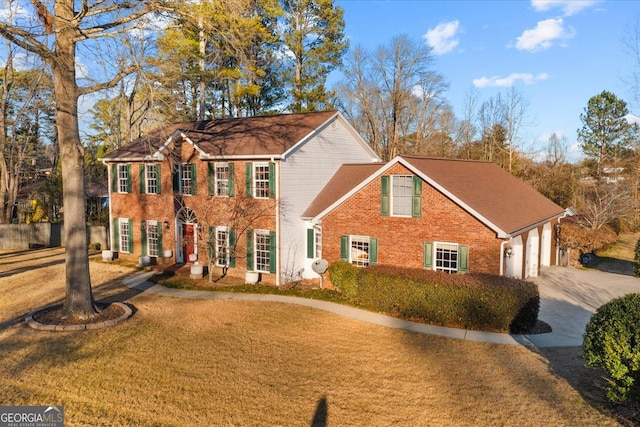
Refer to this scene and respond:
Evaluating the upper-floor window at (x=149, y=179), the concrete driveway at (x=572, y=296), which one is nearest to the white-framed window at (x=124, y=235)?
the upper-floor window at (x=149, y=179)

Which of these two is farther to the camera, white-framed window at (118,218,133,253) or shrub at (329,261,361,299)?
white-framed window at (118,218,133,253)

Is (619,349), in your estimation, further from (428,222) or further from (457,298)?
(428,222)

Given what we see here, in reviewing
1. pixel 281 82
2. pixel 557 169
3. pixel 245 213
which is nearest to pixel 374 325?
pixel 245 213

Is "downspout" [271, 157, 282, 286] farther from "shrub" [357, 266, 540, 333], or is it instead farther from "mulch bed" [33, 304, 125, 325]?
"mulch bed" [33, 304, 125, 325]

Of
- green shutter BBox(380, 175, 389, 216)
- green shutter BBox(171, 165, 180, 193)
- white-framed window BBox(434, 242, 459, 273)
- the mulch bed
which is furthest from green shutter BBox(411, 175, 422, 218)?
green shutter BBox(171, 165, 180, 193)

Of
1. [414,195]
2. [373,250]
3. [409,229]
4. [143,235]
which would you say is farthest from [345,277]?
[143,235]

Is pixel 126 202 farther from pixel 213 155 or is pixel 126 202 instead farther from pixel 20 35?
pixel 20 35

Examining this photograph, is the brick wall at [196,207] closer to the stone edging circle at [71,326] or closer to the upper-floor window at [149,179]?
the upper-floor window at [149,179]
